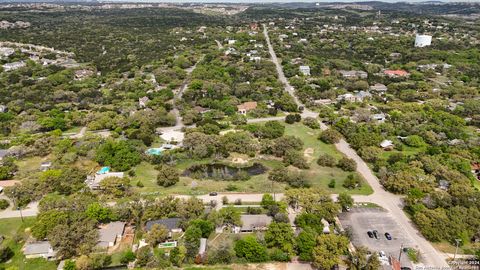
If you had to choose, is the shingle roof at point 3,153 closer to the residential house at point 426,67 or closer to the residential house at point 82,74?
the residential house at point 82,74

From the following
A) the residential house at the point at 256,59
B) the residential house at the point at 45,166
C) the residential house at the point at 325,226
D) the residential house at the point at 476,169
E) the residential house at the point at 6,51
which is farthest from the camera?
the residential house at the point at 6,51

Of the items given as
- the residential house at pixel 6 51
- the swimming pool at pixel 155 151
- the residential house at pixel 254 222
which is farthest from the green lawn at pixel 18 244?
the residential house at pixel 6 51

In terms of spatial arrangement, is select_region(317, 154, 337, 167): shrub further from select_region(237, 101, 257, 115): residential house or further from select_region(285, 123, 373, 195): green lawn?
select_region(237, 101, 257, 115): residential house

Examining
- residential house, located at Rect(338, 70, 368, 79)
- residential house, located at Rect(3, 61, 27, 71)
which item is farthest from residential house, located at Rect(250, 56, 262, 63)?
residential house, located at Rect(3, 61, 27, 71)

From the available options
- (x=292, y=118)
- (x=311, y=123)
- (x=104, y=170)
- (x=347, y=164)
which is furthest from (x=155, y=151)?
(x=311, y=123)

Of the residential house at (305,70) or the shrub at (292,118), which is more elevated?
the residential house at (305,70)

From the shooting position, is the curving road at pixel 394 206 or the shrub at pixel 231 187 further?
the shrub at pixel 231 187

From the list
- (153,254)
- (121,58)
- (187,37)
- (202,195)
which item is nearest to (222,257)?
(153,254)
